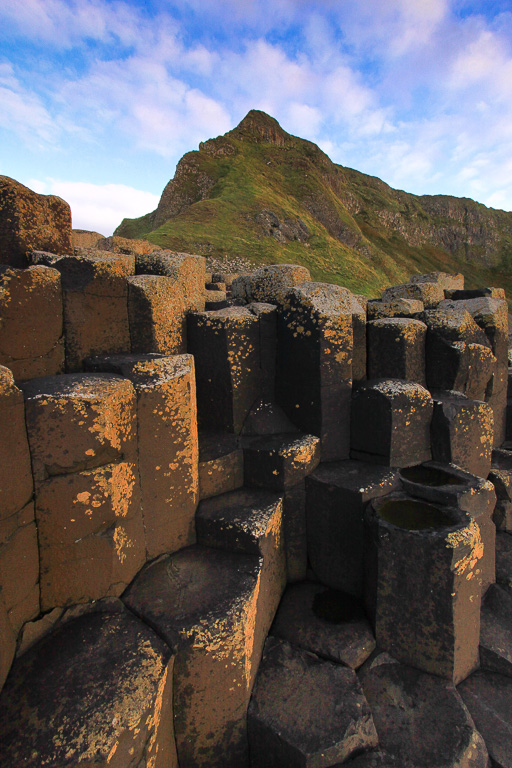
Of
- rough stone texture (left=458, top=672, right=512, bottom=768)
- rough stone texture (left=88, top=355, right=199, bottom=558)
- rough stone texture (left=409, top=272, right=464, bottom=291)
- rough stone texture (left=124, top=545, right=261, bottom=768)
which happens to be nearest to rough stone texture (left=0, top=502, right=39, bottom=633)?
rough stone texture (left=124, top=545, right=261, bottom=768)

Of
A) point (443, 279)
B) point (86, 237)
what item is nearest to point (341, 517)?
point (443, 279)

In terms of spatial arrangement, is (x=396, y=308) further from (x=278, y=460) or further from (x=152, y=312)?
(x=152, y=312)

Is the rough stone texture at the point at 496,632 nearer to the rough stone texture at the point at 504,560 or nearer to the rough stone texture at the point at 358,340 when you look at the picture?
the rough stone texture at the point at 504,560

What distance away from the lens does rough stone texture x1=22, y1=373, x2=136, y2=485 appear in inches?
87.4

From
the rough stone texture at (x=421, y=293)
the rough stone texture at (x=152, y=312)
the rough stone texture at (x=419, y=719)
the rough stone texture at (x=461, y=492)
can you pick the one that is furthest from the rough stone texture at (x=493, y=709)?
the rough stone texture at (x=421, y=293)

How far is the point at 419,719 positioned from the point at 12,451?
3077mm

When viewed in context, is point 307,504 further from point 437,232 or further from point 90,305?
point 437,232

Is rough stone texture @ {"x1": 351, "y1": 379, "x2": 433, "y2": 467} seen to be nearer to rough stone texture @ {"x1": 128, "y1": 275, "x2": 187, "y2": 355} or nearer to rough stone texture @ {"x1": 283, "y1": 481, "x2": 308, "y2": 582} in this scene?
rough stone texture @ {"x1": 283, "y1": 481, "x2": 308, "y2": 582}

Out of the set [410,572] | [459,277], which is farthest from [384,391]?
[459,277]

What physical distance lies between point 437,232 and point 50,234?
73.1m

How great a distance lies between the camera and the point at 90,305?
9.53ft

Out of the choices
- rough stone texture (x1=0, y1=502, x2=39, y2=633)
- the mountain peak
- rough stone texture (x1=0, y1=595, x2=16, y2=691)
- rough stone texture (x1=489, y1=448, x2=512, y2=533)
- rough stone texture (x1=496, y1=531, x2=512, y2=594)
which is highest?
the mountain peak

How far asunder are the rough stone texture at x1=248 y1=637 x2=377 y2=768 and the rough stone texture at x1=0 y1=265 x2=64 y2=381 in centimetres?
266

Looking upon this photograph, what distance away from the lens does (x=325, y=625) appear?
3123 mm
